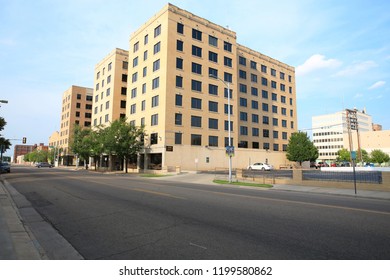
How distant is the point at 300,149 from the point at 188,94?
29.7 meters

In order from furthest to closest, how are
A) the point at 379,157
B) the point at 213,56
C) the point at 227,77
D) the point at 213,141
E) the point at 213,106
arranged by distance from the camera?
the point at 379,157, the point at 227,77, the point at 213,56, the point at 213,106, the point at 213,141

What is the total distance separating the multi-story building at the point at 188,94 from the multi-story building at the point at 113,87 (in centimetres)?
861

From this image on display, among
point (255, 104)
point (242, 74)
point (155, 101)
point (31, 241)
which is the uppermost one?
point (242, 74)

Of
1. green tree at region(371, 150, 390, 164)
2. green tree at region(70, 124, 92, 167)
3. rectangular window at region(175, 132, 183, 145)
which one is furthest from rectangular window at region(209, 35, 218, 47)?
green tree at region(371, 150, 390, 164)

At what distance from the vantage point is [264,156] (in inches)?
2360

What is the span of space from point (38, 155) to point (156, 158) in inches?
4124

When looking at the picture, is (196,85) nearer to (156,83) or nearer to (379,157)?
(156,83)

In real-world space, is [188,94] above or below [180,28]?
below

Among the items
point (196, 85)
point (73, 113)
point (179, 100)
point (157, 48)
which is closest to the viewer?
point (179, 100)

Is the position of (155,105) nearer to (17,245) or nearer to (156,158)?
(156,158)

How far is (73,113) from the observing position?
92.8 meters

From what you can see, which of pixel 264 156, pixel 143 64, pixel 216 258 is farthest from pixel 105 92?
pixel 216 258

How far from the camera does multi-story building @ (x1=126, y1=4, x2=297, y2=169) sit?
147 ft

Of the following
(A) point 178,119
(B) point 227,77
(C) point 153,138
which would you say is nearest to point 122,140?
(C) point 153,138
